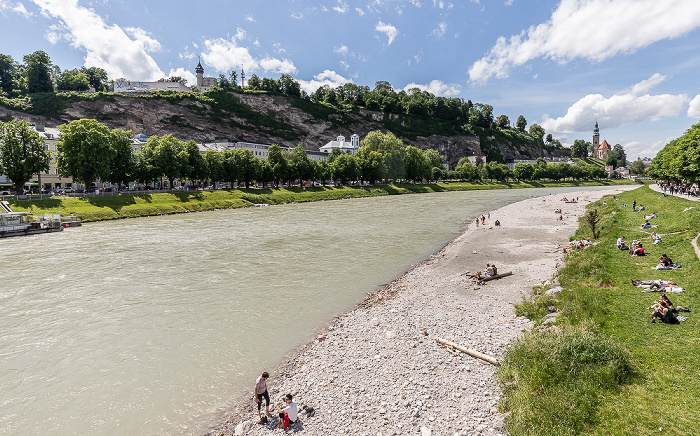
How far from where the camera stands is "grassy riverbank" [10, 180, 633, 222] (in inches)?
2099

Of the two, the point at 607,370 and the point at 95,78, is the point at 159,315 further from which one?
the point at 95,78

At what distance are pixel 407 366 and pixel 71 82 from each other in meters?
207

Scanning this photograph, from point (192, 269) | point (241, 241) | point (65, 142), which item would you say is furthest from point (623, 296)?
point (65, 142)

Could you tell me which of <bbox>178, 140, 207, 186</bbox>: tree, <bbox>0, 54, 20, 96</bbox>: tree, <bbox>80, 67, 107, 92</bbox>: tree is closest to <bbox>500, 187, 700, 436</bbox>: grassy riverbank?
<bbox>178, 140, 207, 186</bbox>: tree

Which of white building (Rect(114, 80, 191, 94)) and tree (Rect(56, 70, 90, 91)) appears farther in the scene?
white building (Rect(114, 80, 191, 94))

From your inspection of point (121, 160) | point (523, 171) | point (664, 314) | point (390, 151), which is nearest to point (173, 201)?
point (121, 160)

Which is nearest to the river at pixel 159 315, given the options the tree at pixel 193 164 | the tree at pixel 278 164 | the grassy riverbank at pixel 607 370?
the grassy riverbank at pixel 607 370

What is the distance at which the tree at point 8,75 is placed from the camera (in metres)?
143

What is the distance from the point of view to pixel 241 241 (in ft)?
124

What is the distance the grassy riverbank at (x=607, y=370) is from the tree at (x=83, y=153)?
2895 inches

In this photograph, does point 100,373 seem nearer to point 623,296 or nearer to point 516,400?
point 516,400

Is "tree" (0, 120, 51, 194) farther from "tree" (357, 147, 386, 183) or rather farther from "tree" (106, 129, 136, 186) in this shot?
"tree" (357, 147, 386, 183)

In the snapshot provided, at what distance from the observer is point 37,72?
141625 millimetres

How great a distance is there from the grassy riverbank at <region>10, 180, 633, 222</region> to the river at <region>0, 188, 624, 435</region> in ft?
50.5
